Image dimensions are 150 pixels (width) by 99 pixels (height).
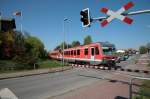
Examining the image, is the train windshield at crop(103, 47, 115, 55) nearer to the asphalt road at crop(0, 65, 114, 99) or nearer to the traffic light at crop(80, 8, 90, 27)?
the asphalt road at crop(0, 65, 114, 99)

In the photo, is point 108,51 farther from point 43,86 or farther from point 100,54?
point 43,86

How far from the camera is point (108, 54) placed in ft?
85.1

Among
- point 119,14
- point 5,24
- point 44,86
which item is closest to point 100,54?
point 44,86

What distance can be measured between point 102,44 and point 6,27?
2005 cm

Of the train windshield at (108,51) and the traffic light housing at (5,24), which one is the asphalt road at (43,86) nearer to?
the traffic light housing at (5,24)

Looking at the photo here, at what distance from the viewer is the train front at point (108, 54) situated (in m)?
25.3

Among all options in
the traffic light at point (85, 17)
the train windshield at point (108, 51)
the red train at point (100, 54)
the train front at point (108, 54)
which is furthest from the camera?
the train windshield at point (108, 51)

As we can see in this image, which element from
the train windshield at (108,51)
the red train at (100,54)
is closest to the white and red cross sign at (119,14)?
the red train at (100,54)

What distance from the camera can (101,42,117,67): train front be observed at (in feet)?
82.9

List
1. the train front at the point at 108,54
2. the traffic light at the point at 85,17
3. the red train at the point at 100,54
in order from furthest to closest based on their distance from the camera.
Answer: the red train at the point at 100,54 → the train front at the point at 108,54 → the traffic light at the point at 85,17

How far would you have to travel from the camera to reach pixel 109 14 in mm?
8648

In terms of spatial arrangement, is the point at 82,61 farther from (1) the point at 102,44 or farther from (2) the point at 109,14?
(2) the point at 109,14

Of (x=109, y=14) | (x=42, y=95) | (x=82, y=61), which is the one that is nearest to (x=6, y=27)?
(x=109, y=14)

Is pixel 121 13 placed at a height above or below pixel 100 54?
above
